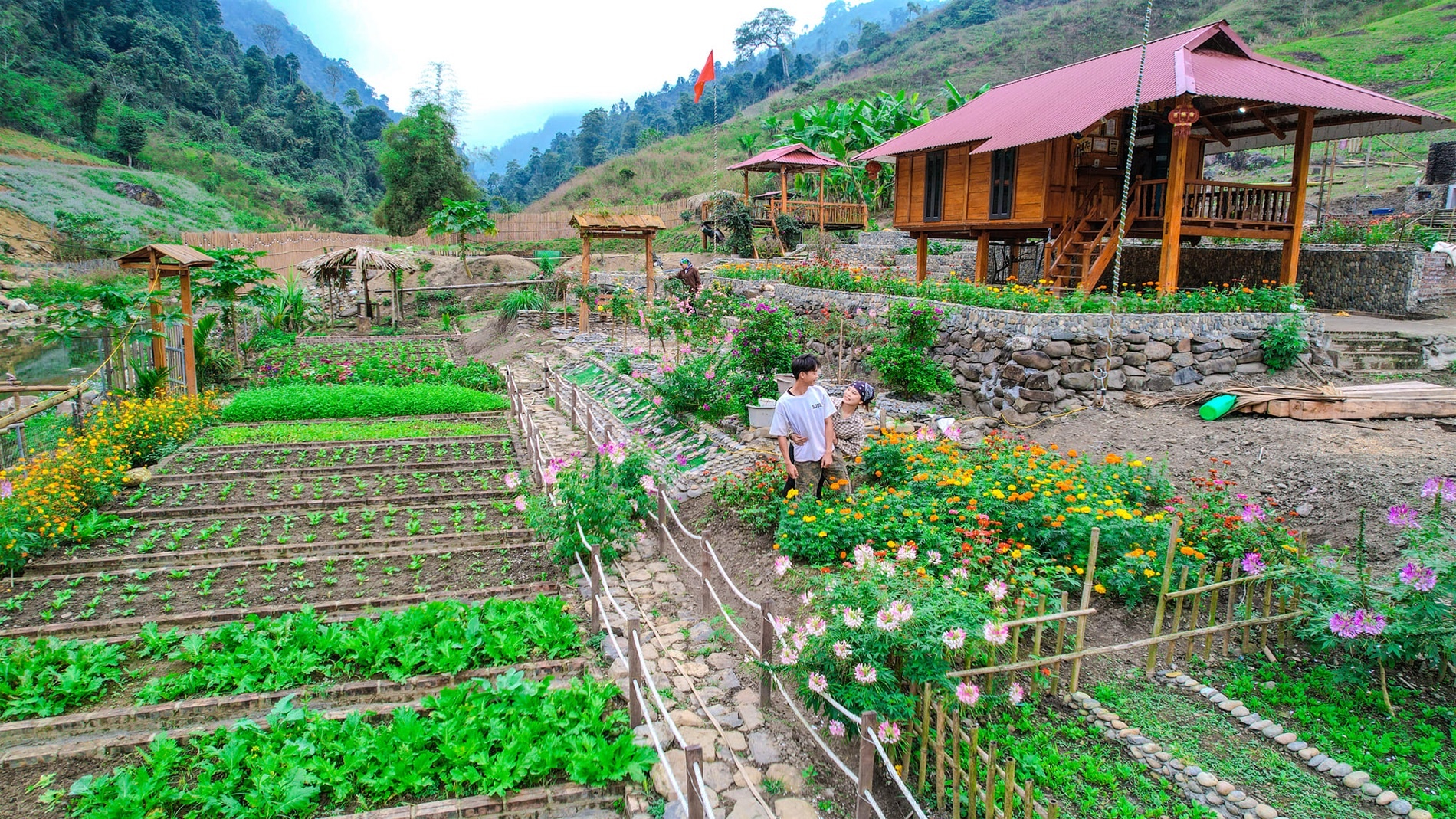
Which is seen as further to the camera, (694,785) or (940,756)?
(940,756)

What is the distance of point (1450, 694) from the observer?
4.71m

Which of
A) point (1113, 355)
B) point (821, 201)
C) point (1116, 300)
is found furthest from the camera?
point (821, 201)

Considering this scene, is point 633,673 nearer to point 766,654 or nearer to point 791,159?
point 766,654

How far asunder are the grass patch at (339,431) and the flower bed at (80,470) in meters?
0.58

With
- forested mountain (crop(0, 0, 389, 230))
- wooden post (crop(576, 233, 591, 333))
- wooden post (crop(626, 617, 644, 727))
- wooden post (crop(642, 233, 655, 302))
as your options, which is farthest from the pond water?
forested mountain (crop(0, 0, 389, 230))

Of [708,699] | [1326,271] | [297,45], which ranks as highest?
[297,45]

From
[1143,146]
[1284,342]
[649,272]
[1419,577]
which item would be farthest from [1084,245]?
[649,272]

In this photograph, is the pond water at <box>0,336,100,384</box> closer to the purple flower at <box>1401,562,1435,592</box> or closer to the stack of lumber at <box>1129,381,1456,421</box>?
the stack of lumber at <box>1129,381,1456,421</box>

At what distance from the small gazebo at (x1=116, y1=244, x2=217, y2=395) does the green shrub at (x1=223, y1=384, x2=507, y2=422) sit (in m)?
0.91

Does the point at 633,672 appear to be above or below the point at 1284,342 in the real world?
below

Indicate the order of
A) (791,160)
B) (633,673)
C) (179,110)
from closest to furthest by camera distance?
(633,673)
(791,160)
(179,110)

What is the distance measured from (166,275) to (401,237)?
29.8 m

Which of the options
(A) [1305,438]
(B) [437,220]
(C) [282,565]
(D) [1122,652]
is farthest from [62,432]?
(B) [437,220]

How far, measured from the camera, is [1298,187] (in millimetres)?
12477
